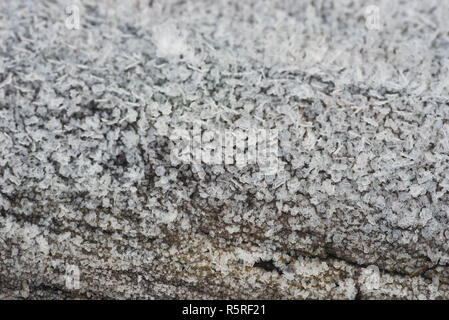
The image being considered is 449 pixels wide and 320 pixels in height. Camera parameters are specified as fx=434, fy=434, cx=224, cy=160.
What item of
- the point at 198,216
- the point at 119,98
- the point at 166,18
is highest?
the point at 166,18

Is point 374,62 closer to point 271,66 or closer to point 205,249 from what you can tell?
point 271,66

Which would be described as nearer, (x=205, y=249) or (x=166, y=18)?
(x=205, y=249)

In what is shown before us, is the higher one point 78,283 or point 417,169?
point 417,169

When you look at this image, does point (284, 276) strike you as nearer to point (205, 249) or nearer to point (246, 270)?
point (246, 270)

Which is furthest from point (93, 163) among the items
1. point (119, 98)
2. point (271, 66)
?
point (271, 66)

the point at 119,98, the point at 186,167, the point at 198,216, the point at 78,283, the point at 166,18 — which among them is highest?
the point at 166,18

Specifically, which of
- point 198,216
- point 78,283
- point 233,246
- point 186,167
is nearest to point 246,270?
point 233,246
